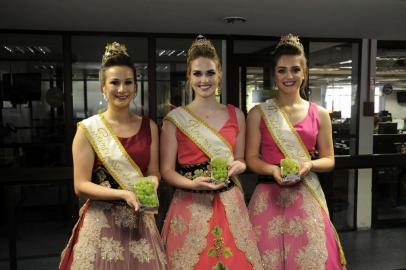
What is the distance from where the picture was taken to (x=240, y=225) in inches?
74.3

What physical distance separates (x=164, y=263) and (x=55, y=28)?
2260mm

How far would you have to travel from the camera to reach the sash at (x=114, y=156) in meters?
1.79

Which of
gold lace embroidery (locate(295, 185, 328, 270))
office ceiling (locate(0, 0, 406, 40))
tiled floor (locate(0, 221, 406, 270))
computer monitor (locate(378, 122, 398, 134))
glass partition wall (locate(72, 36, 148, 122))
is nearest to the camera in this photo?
gold lace embroidery (locate(295, 185, 328, 270))

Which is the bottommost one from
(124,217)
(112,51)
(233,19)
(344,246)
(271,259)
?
(344,246)

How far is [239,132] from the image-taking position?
1.99m

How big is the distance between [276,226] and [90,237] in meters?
0.89

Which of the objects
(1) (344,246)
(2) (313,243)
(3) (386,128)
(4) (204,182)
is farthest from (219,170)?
(3) (386,128)

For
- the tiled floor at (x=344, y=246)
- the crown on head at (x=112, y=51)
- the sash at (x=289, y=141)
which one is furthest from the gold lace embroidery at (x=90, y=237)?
the tiled floor at (x=344, y=246)

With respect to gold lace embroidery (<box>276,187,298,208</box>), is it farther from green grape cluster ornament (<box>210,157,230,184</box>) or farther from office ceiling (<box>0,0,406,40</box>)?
office ceiling (<box>0,0,406,40</box>)

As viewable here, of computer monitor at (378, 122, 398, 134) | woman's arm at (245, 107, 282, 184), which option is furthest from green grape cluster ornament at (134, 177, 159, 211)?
computer monitor at (378, 122, 398, 134)

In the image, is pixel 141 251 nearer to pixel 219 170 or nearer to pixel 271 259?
pixel 219 170

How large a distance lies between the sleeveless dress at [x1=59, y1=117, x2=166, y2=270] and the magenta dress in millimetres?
533

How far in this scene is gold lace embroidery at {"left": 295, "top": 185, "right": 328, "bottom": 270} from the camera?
6.42 feet

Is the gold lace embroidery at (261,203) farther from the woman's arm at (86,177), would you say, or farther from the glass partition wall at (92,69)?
the glass partition wall at (92,69)
